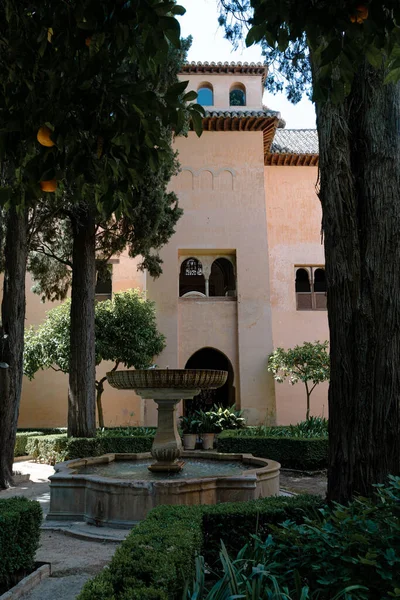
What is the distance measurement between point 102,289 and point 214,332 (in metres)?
5.25

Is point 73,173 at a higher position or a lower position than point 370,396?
higher

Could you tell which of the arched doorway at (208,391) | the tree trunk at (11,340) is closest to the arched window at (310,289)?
the arched doorway at (208,391)

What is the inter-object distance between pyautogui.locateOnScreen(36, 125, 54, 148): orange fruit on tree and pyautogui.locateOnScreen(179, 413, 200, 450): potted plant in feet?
37.8

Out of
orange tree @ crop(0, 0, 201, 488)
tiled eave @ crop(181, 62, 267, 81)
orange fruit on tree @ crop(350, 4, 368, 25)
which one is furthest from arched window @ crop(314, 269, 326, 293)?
orange fruit on tree @ crop(350, 4, 368, 25)

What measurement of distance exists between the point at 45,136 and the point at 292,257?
1719 cm

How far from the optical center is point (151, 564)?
7.75ft

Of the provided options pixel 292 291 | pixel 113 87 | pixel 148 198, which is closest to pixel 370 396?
pixel 113 87

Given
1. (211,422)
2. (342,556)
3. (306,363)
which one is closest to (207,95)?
(306,363)

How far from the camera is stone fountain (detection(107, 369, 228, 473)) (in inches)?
241

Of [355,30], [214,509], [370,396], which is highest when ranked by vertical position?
[355,30]

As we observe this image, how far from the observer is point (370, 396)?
11.3 ft

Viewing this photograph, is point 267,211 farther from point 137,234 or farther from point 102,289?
point 137,234

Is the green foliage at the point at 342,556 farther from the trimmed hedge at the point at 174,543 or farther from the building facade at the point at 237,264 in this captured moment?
the building facade at the point at 237,264

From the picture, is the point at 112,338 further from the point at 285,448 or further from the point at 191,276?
the point at 191,276
